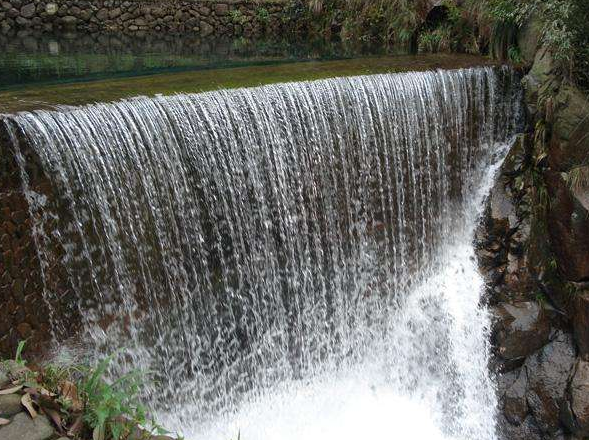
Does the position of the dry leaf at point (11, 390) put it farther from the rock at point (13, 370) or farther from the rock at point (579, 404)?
the rock at point (579, 404)

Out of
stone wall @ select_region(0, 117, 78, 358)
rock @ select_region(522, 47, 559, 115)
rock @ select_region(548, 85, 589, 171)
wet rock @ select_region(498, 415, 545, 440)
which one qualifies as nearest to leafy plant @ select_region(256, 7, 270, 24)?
rock @ select_region(522, 47, 559, 115)

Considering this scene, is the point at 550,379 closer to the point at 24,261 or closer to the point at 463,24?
the point at 24,261

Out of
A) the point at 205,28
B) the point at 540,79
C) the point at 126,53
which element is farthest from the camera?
the point at 205,28

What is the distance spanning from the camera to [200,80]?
590 cm

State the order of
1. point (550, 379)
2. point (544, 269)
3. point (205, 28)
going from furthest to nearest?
point (205, 28) → point (544, 269) → point (550, 379)

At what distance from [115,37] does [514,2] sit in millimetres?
7295

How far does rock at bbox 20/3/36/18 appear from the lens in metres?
12.1

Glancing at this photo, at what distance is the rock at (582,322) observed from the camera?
5879 mm

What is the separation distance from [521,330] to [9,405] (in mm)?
4542

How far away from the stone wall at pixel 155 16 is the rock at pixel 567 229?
25.9ft

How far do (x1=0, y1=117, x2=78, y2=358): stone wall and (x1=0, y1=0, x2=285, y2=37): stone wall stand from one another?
879 cm

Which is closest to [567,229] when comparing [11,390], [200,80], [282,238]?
[282,238]

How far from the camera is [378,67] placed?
6.82 metres

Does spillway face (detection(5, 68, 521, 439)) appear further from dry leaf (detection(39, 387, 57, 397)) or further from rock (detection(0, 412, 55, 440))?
rock (detection(0, 412, 55, 440))
